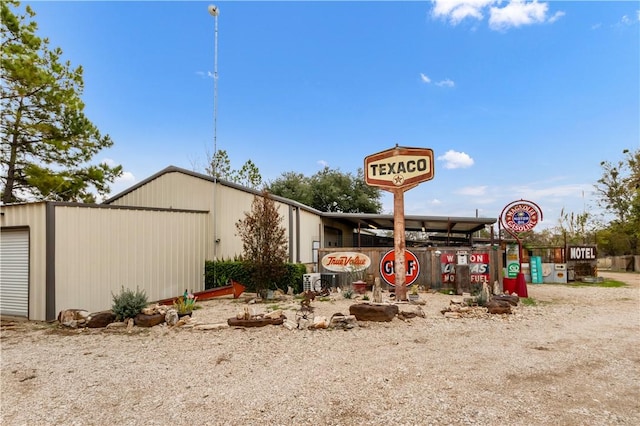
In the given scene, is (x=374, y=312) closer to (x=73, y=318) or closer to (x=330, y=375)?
(x=330, y=375)

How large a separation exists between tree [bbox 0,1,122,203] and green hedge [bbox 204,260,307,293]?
853 cm

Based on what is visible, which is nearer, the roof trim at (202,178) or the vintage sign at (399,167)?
the vintage sign at (399,167)

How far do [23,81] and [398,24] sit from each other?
14.8m

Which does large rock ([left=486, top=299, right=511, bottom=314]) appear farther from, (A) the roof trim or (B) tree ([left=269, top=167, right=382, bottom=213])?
(B) tree ([left=269, top=167, right=382, bottom=213])

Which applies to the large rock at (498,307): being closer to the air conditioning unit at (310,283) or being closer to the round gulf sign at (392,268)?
the round gulf sign at (392,268)

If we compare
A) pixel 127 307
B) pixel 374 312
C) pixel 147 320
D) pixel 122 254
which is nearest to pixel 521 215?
pixel 374 312

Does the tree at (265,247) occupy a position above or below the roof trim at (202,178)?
below

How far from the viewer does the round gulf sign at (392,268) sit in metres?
12.0

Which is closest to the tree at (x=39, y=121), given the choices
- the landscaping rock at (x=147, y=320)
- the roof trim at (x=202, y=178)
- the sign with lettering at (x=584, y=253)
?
the roof trim at (x=202, y=178)

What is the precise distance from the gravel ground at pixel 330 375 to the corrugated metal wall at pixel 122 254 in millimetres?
1564

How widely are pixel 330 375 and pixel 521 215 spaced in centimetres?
953

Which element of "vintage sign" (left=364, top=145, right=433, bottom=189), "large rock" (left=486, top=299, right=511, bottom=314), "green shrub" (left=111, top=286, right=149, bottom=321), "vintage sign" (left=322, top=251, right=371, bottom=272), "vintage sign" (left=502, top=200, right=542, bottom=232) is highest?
"vintage sign" (left=364, top=145, right=433, bottom=189)

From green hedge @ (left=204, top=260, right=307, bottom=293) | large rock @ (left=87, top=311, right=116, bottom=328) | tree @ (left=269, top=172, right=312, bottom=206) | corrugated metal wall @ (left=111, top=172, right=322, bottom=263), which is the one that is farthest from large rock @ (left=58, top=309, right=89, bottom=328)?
tree @ (left=269, top=172, right=312, bottom=206)

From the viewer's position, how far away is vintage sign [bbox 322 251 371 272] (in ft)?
40.8
